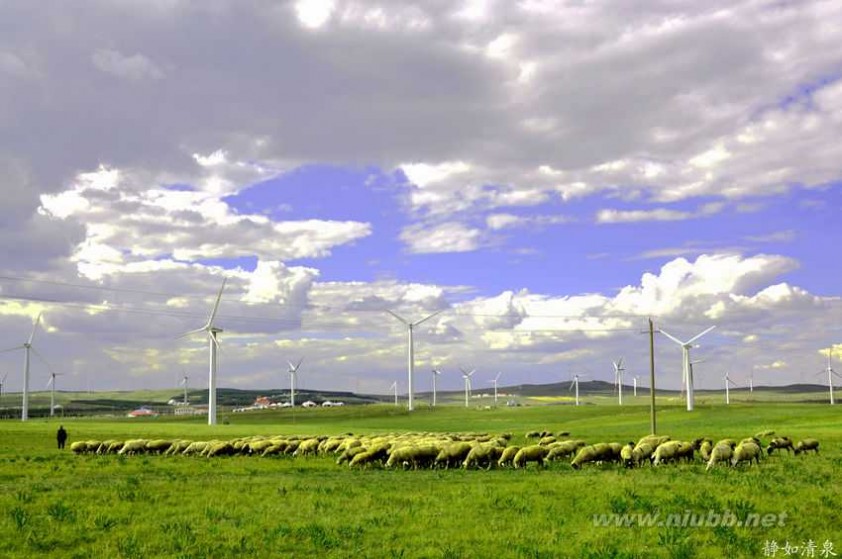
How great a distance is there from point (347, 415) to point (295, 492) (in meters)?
140

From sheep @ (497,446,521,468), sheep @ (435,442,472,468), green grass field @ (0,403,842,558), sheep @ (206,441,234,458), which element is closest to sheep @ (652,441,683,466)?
green grass field @ (0,403,842,558)

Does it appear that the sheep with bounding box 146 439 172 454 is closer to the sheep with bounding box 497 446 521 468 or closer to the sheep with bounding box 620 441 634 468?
the sheep with bounding box 497 446 521 468

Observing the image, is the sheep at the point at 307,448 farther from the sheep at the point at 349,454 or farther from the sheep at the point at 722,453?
the sheep at the point at 722,453

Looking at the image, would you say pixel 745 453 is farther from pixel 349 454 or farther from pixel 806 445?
pixel 349 454

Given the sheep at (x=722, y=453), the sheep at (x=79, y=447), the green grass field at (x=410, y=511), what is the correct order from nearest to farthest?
the green grass field at (x=410, y=511), the sheep at (x=722, y=453), the sheep at (x=79, y=447)

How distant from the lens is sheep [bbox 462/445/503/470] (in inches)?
1470

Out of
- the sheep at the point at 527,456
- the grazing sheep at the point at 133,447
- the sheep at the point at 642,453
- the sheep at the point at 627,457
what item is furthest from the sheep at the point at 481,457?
the grazing sheep at the point at 133,447

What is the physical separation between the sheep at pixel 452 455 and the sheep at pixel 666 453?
886cm

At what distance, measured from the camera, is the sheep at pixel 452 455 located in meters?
37.8

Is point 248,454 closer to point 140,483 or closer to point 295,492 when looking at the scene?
point 140,483

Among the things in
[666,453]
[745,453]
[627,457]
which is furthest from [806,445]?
[627,457]

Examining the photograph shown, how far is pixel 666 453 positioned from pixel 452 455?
1014 centimetres

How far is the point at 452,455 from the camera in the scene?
125 ft

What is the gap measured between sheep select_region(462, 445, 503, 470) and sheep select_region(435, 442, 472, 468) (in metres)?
0.44
